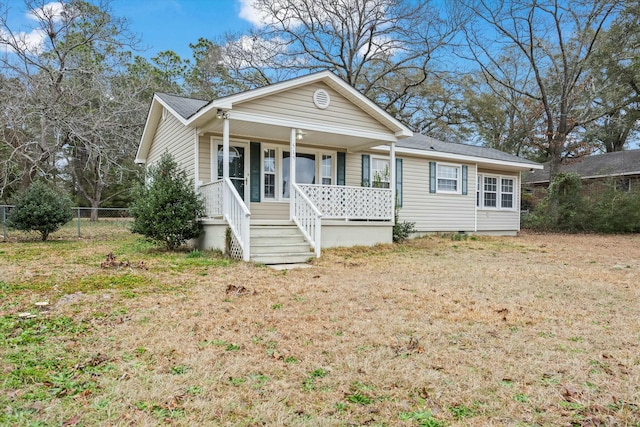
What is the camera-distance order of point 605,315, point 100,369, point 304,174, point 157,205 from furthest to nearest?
point 304,174 < point 157,205 < point 605,315 < point 100,369

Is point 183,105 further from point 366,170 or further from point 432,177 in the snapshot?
point 432,177

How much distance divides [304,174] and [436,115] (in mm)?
20537

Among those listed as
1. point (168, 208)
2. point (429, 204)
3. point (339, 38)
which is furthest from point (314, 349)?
point (339, 38)

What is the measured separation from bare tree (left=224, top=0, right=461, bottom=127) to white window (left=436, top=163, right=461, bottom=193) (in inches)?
340

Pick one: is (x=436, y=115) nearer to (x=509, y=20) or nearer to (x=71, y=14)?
(x=509, y=20)

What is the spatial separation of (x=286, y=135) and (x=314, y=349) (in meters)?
7.66

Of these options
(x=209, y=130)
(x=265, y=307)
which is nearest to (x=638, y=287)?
(x=265, y=307)

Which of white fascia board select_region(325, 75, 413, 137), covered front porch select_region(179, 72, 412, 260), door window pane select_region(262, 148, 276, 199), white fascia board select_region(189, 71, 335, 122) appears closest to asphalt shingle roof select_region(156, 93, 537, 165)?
covered front porch select_region(179, 72, 412, 260)

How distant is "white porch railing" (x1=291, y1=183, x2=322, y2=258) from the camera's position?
8469mm

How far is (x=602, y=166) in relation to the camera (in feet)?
75.3

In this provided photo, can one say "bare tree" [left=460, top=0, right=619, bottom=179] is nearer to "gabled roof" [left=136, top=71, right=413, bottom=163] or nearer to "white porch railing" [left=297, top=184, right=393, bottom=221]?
"gabled roof" [left=136, top=71, right=413, bottom=163]

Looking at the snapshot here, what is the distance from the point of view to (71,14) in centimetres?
1513

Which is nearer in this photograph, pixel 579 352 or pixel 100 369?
pixel 100 369

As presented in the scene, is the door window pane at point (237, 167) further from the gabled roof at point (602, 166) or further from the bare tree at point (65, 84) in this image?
the gabled roof at point (602, 166)
